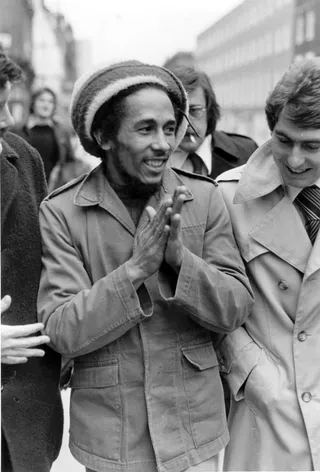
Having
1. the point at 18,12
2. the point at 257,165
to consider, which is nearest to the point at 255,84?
the point at 257,165

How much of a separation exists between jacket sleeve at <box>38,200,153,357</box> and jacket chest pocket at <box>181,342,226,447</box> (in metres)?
0.24

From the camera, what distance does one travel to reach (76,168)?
842 cm

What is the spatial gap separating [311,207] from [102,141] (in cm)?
78

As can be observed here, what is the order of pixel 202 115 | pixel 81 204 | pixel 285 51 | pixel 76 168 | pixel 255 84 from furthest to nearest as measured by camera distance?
pixel 76 168
pixel 285 51
pixel 255 84
pixel 202 115
pixel 81 204

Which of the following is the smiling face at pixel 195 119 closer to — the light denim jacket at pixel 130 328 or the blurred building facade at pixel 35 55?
the light denim jacket at pixel 130 328

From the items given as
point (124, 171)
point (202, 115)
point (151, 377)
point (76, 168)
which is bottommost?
point (76, 168)

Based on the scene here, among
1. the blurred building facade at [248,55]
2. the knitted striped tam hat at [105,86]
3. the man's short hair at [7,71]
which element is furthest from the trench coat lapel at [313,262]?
the blurred building facade at [248,55]

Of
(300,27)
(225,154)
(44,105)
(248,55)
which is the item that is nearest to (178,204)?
(225,154)

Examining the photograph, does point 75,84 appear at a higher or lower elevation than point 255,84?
higher

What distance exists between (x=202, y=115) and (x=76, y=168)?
15.8ft

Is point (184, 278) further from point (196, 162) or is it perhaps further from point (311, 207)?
point (196, 162)

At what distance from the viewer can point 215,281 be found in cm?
216

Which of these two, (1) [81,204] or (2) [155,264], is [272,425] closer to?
(2) [155,264]

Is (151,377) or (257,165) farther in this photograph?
(257,165)
